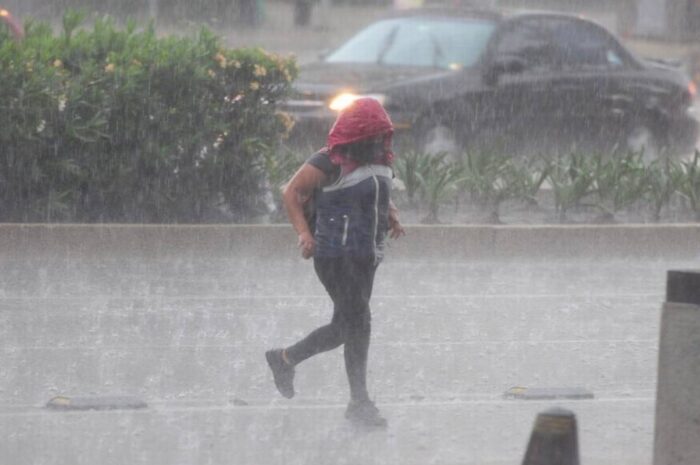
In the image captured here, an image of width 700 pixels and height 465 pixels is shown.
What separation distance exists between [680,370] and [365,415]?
1.88m

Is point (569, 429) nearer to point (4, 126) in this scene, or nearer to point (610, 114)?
point (4, 126)

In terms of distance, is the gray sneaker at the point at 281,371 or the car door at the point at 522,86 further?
the car door at the point at 522,86

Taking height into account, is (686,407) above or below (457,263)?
above

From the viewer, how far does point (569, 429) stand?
4219mm

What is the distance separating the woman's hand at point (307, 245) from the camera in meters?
6.71

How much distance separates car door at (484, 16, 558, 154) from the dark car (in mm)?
11

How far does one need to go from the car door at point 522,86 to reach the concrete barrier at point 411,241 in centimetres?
410

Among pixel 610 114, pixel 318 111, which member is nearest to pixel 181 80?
pixel 318 111

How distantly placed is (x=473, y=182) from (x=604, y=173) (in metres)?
1.16

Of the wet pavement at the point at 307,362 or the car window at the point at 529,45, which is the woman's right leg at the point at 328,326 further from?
the car window at the point at 529,45

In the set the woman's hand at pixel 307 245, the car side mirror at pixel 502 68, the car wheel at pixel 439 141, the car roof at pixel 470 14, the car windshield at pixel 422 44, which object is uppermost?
the woman's hand at pixel 307 245

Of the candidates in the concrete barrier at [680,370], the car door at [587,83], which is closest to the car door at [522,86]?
the car door at [587,83]

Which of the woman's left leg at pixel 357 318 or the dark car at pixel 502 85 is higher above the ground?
the woman's left leg at pixel 357 318

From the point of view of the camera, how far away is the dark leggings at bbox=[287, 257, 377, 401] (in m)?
6.73
